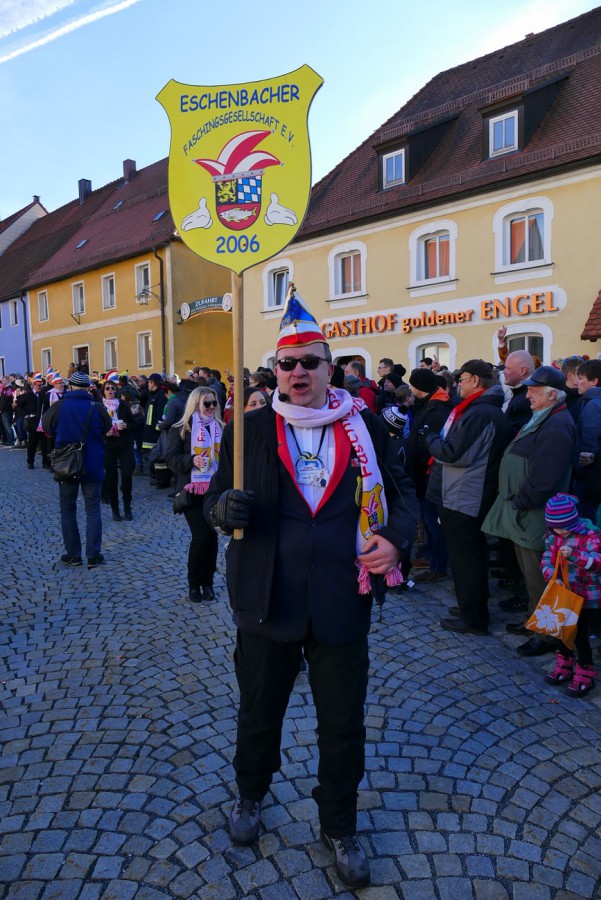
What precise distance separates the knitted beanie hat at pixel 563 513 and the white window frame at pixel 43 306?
32271 mm

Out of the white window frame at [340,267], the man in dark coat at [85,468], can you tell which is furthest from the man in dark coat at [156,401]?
the white window frame at [340,267]

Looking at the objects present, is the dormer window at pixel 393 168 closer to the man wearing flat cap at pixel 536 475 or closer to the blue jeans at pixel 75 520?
the blue jeans at pixel 75 520

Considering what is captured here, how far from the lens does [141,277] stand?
26.5 m

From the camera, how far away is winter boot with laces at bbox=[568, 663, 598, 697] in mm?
3793

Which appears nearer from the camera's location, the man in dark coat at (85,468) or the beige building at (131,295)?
the man in dark coat at (85,468)

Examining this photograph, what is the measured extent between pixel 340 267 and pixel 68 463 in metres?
14.3

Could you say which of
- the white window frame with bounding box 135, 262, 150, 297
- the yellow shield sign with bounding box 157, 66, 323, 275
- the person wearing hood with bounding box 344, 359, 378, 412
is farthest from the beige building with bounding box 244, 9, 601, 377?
the yellow shield sign with bounding box 157, 66, 323, 275

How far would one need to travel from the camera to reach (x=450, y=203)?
1633cm

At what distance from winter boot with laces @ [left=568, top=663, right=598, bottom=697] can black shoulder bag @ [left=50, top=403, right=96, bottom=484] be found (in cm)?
487

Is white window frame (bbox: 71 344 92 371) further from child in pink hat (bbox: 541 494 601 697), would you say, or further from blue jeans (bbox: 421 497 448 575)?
child in pink hat (bbox: 541 494 601 697)

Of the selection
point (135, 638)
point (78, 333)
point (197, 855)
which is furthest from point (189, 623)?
point (78, 333)

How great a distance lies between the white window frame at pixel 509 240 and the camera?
14.7 m

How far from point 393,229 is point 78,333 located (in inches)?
708

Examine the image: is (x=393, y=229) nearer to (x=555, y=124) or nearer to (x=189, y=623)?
(x=555, y=124)
